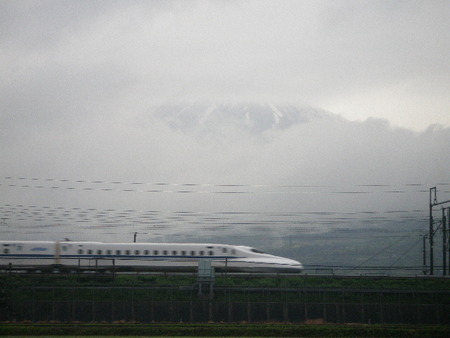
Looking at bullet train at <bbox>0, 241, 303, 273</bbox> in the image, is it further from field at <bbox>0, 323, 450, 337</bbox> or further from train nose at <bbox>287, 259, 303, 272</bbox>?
field at <bbox>0, 323, 450, 337</bbox>

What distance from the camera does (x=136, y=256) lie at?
5928 cm

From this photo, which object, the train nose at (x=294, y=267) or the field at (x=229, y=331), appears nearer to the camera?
the field at (x=229, y=331)

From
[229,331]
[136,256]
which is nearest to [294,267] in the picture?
[136,256]

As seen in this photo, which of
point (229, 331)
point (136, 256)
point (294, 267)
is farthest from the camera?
point (136, 256)

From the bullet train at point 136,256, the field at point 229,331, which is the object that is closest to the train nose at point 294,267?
the bullet train at point 136,256

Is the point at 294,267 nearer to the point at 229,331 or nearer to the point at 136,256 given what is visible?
the point at 136,256

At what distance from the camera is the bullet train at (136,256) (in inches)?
2296

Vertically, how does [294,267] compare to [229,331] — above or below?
above

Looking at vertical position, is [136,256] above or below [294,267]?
above

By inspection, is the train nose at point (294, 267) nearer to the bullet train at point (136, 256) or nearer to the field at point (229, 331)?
the bullet train at point (136, 256)

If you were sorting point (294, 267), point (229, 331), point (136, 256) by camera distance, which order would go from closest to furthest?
point (229, 331), point (294, 267), point (136, 256)

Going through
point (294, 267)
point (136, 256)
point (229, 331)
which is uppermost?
point (136, 256)

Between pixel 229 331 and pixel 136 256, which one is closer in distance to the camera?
pixel 229 331

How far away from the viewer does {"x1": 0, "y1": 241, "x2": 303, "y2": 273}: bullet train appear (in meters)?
58.3
